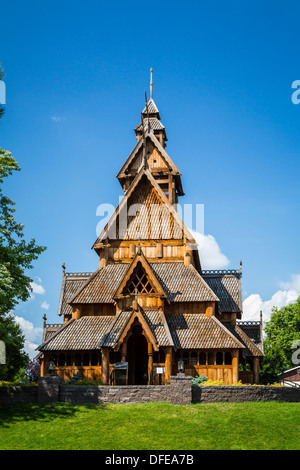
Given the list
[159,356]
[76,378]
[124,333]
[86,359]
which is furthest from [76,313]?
[159,356]

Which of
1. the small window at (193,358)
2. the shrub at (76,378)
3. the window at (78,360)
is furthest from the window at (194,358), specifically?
the window at (78,360)

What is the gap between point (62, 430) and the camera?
64.0 ft

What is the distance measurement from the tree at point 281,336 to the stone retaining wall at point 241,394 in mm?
25618

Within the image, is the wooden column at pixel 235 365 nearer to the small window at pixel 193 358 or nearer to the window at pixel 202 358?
the window at pixel 202 358

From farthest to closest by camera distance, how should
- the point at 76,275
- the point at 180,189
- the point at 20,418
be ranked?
the point at 180,189
the point at 76,275
the point at 20,418

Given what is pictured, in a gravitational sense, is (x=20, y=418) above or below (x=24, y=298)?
below

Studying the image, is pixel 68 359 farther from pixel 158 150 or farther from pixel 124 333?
pixel 158 150

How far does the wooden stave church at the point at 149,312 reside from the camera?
95.8ft

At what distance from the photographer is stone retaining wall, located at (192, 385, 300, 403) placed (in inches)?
934

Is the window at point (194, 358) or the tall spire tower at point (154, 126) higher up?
the tall spire tower at point (154, 126)
